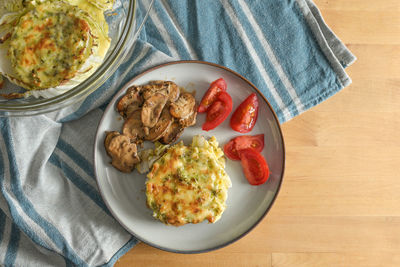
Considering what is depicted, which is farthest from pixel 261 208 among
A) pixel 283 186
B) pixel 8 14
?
pixel 8 14

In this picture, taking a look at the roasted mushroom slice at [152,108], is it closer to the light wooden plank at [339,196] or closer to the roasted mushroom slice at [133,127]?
the roasted mushroom slice at [133,127]

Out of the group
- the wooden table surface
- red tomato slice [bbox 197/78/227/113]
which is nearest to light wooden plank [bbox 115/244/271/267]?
the wooden table surface

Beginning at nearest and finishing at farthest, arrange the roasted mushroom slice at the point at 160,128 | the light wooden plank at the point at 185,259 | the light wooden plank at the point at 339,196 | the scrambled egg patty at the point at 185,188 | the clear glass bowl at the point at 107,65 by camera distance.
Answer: the clear glass bowl at the point at 107,65 < the scrambled egg patty at the point at 185,188 < the roasted mushroom slice at the point at 160,128 < the light wooden plank at the point at 185,259 < the light wooden plank at the point at 339,196

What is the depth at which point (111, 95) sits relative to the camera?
104 inches

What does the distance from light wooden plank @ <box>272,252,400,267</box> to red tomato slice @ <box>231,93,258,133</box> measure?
Answer: 94cm

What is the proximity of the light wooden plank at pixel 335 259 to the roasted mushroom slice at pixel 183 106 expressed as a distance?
1.19m

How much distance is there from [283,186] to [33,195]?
1.71 metres

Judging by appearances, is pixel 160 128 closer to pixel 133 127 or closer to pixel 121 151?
pixel 133 127

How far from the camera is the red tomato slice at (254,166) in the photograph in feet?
8.58

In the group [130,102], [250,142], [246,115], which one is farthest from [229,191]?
[130,102]

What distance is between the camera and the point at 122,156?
100 inches

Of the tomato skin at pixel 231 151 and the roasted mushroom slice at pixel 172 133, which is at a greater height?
the roasted mushroom slice at pixel 172 133

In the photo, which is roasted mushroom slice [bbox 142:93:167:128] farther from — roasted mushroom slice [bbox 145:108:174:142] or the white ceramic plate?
the white ceramic plate

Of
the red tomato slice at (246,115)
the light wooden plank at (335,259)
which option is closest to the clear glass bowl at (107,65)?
the red tomato slice at (246,115)
